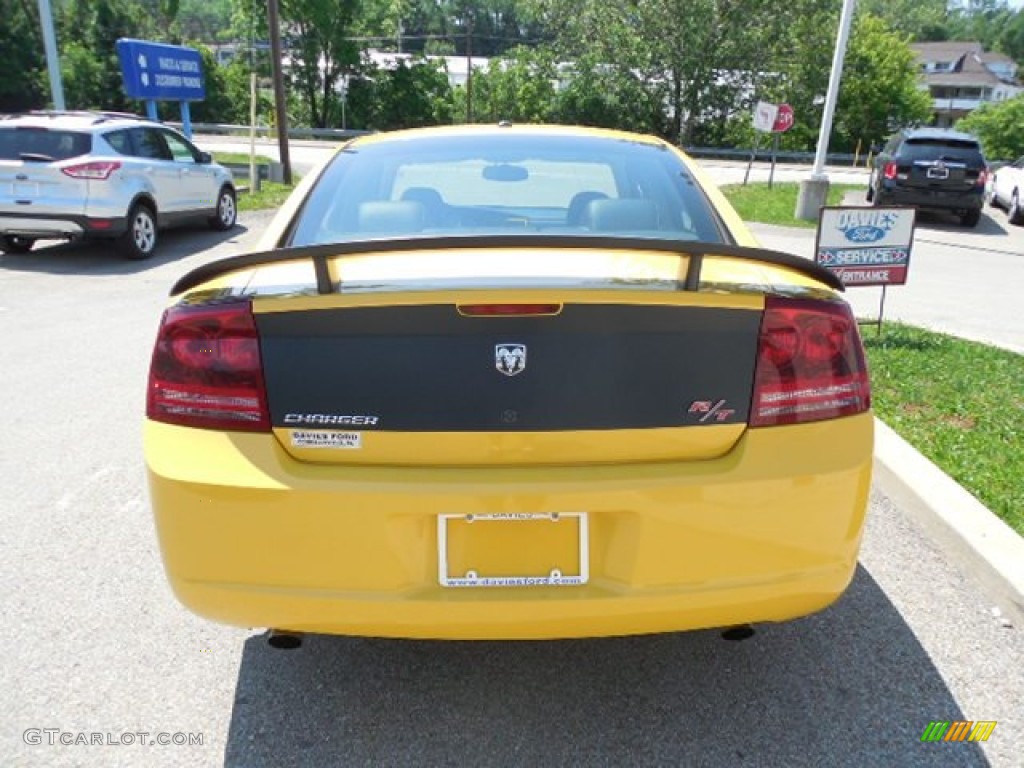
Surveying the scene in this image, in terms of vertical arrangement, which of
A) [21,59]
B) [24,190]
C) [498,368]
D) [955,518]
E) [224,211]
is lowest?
[224,211]

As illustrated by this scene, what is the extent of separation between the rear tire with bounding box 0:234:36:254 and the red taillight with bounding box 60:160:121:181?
1.58 meters

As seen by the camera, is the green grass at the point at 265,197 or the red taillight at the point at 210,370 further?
the green grass at the point at 265,197

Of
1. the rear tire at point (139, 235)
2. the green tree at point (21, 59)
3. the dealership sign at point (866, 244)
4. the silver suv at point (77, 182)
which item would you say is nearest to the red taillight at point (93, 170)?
the silver suv at point (77, 182)

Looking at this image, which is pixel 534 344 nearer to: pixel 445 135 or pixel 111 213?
pixel 445 135

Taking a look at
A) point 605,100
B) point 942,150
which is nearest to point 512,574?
point 942,150

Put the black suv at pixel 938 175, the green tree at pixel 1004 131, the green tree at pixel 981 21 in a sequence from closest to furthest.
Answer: the black suv at pixel 938 175
the green tree at pixel 1004 131
the green tree at pixel 981 21

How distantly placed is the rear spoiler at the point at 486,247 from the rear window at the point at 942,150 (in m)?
15.8

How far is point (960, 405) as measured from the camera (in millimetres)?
5098

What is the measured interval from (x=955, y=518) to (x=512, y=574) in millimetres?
2387

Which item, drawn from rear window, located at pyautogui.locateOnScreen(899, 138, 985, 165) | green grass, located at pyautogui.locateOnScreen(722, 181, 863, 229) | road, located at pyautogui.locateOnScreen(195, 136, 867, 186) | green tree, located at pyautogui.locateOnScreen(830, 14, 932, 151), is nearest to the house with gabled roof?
green tree, located at pyautogui.locateOnScreen(830, 14, 932, 151)

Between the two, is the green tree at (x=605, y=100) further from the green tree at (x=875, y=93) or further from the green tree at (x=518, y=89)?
the green tree at (x=875, y=93)

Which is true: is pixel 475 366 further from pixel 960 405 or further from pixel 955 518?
pixel 960 405

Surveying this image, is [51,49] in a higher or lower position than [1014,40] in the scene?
lower

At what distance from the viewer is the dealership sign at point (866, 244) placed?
6.30m
